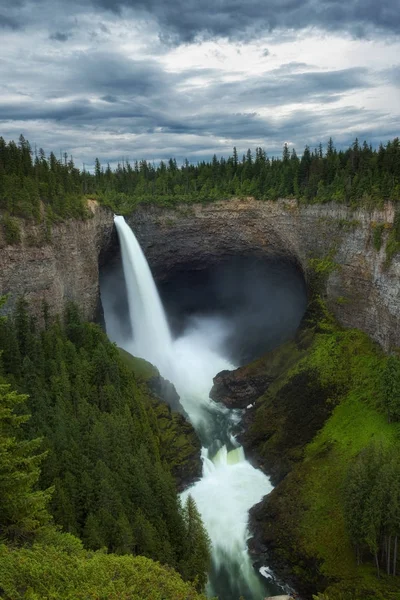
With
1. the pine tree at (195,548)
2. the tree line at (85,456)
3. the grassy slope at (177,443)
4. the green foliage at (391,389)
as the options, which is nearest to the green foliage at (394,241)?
the green foliage at (391,389)

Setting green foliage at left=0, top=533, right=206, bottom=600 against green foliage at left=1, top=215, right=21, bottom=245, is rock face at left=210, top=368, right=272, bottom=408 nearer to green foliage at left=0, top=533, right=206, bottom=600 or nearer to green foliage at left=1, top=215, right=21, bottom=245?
green foliage at left=1, top=215, right=21, bottom=245

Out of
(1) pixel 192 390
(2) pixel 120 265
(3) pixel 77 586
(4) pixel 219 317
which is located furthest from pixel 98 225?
(3) pixel 77 586

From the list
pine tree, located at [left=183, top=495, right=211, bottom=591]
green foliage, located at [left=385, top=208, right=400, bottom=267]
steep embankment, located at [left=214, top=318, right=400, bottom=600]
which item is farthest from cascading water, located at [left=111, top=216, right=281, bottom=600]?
green foliage, located at [left=385, top=208, right=400, bottom=267]

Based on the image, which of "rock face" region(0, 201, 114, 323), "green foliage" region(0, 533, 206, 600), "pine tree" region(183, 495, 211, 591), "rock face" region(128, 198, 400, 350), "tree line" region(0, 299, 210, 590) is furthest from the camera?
"rock face" region(128, 198, 400, 350)

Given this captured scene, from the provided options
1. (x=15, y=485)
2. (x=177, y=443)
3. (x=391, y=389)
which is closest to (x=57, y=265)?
(x=177, y=443)

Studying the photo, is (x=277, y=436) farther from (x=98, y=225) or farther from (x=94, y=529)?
(x=98, y=225)

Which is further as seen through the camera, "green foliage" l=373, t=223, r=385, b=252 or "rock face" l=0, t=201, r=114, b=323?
"green foliage" l=373, t=223, r=385, b=252
